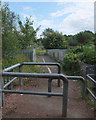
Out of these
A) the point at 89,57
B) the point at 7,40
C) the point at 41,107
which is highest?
the point at 7,40

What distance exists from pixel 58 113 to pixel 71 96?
912 millimetres

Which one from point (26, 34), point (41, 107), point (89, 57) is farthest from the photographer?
point (26, 34)

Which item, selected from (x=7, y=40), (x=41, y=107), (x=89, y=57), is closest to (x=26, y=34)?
(x=7, y=40)

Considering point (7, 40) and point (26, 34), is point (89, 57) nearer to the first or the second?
point (7, 40)

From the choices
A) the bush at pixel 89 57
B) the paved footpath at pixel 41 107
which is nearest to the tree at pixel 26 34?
the bush at pixel 89 57

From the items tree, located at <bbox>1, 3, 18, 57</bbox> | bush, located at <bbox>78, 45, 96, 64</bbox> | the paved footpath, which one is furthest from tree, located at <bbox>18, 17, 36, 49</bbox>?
the paved footpath

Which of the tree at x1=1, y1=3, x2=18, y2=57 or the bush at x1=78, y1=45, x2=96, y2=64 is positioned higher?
the tree at x1=1, y1=3, x2=18, y2=57

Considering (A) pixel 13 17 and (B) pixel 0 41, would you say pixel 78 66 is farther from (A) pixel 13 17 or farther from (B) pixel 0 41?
(A) pixel 13 17

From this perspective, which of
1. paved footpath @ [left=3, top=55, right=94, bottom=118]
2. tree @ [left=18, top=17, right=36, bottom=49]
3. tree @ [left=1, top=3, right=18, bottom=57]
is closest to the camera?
paved footpath @ [left=3, top=55, right=94, bottom=118]

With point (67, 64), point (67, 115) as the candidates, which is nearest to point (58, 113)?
point (67, 115)

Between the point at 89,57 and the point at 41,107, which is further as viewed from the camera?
the point at 89,57

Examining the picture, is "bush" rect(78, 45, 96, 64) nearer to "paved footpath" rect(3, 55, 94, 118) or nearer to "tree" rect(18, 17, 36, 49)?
"paved footpath" rect(3, 55, 94, 118)

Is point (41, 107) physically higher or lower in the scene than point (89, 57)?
lower

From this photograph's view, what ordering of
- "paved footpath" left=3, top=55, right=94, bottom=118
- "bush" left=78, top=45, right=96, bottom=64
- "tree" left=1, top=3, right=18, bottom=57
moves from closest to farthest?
"paved footpath" left=3, top=55, right=94, bottom=118 → "bush" left=78, top=45, right=96, bottom=64 → "tree" left=1, top=3, right=18, bottom=57
